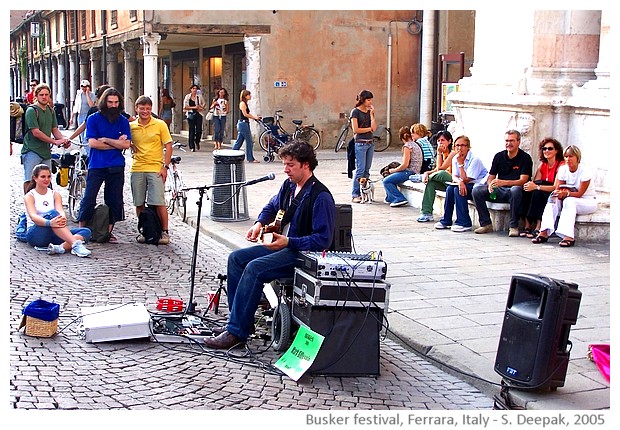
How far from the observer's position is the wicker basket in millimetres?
6320

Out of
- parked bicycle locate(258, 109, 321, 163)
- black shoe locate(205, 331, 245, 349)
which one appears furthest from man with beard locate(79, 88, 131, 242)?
parked bicycle locate(258, 109, 321, 163)

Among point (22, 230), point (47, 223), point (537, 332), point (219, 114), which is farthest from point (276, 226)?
point (219, 114)

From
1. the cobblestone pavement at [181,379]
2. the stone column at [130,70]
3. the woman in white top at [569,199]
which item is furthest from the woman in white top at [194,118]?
the cobblestone pavement at [181,379]

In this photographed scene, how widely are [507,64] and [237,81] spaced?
16843 mm

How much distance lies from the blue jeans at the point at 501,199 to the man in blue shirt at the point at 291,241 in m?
4.72

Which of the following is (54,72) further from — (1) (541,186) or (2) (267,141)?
(1) (541,186)

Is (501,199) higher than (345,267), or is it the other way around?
(345,267)

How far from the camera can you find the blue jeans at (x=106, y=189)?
404 inches

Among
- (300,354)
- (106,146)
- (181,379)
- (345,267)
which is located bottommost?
(181,379)

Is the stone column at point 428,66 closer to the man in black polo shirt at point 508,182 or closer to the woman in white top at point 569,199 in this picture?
the man in black polo shirt at point 508,182

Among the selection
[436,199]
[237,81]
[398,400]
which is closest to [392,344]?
[398,400]

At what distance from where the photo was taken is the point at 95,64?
36656 millimetres

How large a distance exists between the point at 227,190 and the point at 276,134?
10.5m

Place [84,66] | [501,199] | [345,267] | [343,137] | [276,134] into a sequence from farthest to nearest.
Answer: [84,66], [343,137], [276,134], [501,199], [345,267]
